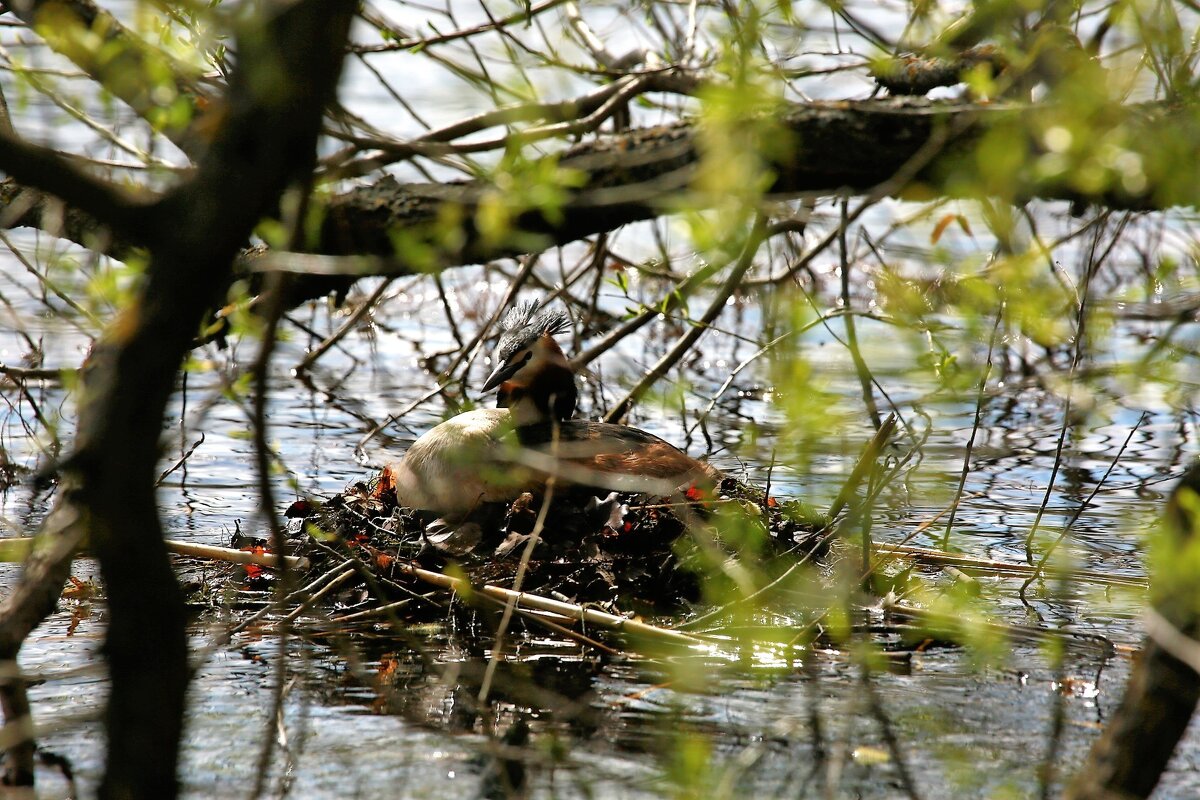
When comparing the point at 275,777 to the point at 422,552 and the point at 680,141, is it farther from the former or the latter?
the point at 680,141

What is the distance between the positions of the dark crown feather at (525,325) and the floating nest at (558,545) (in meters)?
0.98

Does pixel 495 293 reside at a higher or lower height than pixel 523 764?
higher

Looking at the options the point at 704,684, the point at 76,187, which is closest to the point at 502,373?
the point at 704,684

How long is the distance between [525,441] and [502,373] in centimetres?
42

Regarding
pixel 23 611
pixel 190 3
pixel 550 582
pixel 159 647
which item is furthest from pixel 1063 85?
pixel 550 582

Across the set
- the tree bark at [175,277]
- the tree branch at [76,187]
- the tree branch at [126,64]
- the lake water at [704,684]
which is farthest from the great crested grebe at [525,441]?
the tree branch at [76,187]

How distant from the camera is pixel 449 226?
2.75 metres

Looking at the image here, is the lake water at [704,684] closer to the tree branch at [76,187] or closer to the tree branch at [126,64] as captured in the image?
the tree branch at [76,187]

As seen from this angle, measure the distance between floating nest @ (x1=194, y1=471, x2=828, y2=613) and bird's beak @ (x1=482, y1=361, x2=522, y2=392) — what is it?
82 cm

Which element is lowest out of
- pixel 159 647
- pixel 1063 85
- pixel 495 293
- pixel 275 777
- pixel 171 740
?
pixel 275 777

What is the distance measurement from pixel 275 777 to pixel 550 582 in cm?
156

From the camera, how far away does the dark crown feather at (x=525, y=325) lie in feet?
20.1

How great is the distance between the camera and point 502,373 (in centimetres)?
604

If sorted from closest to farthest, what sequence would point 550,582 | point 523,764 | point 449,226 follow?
1. point 449,226
2. point 523,764
3. point 550,582
